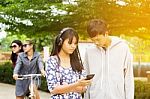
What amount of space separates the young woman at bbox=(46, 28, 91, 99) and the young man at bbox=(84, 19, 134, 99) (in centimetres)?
22

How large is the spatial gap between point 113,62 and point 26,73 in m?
3.88

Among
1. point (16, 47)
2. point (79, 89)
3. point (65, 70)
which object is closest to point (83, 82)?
point (79, 89)

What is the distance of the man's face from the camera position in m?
4.03

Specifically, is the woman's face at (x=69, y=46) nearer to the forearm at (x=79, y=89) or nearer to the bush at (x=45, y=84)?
the forearm at (x=79, y=89)

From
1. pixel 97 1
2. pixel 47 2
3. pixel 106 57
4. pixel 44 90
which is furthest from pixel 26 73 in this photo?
pixel 44 90

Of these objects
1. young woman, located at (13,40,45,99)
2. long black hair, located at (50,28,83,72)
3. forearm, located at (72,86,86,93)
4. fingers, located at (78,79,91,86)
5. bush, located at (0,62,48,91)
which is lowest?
bush, located at (0,62,48,91)

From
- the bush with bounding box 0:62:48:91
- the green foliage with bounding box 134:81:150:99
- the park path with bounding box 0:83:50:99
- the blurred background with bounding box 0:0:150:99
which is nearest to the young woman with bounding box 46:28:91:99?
the green foliage with bounding box 134:81:150:99

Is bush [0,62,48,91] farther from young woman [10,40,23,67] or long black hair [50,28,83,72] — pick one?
long black hair [50,28,83,72]

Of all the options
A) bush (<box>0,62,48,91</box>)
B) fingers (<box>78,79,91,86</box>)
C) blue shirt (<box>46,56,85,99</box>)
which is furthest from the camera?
bush (<box>0,62,48,91</box>)

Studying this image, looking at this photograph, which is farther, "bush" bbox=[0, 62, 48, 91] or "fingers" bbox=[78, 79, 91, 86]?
"bush" bbox=[0, 62, 48, 91]

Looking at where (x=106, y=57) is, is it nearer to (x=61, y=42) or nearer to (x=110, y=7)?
(x=61, y=42)

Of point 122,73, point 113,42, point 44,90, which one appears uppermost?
point 113,42

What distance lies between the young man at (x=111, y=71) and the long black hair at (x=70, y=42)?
0.21 m

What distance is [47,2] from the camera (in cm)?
1544
